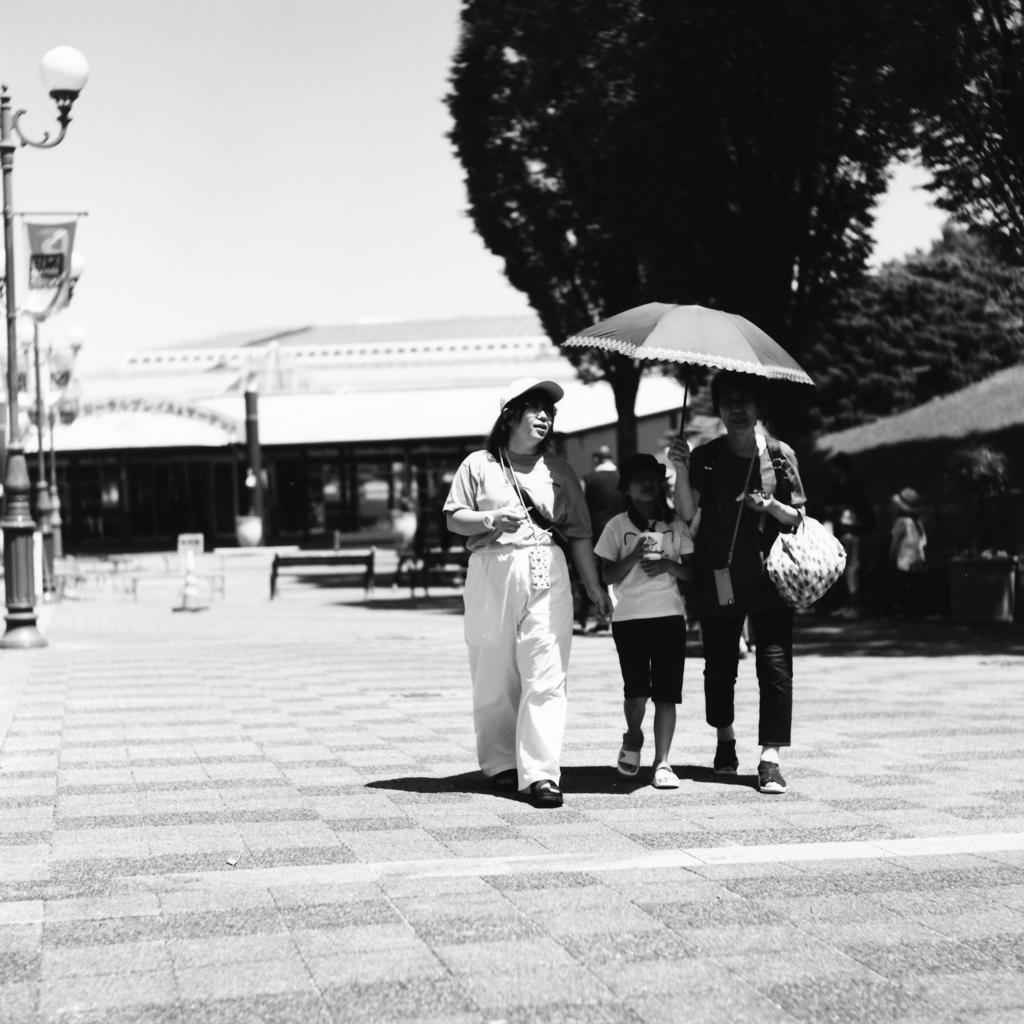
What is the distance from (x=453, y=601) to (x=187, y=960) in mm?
20763

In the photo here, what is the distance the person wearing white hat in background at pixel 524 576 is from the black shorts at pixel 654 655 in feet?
0.84

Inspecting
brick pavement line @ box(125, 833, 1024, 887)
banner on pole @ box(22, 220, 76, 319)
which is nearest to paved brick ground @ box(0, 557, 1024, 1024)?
brick pavement line @ box(125, 833, 1024, 887)

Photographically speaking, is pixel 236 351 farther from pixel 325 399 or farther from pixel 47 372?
pixel 47 372

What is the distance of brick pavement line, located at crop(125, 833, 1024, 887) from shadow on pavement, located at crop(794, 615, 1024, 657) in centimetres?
869

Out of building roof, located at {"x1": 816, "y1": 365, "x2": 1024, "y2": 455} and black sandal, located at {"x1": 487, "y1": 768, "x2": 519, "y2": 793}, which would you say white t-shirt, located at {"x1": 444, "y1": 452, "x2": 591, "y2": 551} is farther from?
building roof, located at {"x1": 816, "y1": 365, "x2": 1024, "y2": 455}

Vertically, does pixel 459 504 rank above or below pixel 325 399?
below

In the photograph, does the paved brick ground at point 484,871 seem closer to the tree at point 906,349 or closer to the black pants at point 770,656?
the black pants at point 770,656

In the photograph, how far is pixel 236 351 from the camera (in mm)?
73812

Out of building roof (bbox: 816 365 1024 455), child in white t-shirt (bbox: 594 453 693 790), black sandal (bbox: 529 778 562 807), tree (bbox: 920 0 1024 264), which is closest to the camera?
black sandal (bbox: 529 778 562 807)

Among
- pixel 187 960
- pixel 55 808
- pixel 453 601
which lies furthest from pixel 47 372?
pixel 187 960

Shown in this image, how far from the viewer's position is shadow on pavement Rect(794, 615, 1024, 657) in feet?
48.1

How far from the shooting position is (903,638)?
16141 millimetres

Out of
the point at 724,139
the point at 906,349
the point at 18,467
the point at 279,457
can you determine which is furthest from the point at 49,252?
the point at 906,349

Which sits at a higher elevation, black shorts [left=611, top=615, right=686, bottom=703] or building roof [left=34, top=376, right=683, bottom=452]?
building roof [left=34, top=376, right=683, bottom=452]
